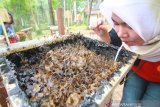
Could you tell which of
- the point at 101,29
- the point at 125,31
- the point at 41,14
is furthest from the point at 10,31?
the point at 41,14

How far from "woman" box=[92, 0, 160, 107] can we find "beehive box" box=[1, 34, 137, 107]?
120mm

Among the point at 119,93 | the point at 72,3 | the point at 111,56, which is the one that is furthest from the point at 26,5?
the point at 111,56

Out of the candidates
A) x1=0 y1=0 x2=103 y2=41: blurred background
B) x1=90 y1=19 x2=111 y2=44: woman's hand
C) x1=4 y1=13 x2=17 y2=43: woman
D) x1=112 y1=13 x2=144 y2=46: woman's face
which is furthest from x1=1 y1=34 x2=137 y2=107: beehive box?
x1=0 y1=0 x2=103 y2=41: blurred background

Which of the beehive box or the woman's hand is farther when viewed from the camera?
the woman's hand

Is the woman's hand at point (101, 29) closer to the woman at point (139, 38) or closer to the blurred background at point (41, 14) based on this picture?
the woman at point (139, 38)

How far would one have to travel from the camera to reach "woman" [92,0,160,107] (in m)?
0.60

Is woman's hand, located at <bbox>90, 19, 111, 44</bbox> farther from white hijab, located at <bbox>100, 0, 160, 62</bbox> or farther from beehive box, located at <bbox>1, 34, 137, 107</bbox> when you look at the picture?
Answer: white hijab, located at <bbox>100, 0, 160, 62</bbox>

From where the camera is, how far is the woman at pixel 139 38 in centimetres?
60

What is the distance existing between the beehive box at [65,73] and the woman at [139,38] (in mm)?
120

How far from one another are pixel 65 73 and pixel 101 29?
15.5 inches

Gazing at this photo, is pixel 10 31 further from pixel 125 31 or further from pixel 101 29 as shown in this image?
pixel 125 31

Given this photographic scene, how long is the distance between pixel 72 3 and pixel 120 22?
304 inches

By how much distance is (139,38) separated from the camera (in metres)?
0.71

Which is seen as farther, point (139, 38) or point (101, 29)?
point (101, 29)
